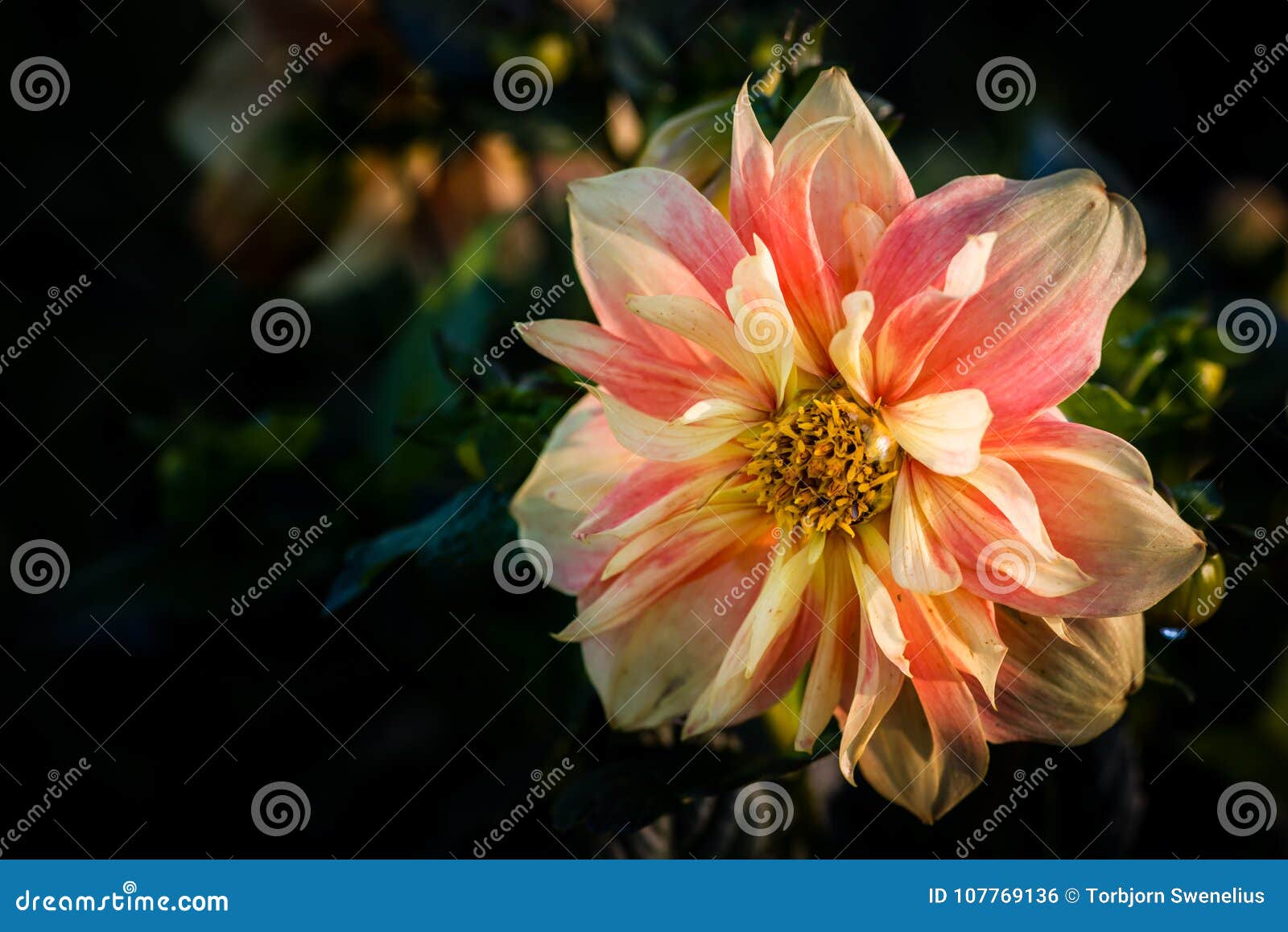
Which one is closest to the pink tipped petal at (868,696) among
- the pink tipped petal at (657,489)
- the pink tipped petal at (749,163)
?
the pink tipped petal at (657,489)

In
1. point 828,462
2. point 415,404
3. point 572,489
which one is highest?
point 828,462

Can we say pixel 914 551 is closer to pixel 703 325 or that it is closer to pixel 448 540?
pixel 703 325

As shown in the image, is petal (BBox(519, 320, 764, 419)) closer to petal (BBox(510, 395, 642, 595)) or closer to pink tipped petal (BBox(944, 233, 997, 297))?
petal (BBox(510, 395, 642, 595))

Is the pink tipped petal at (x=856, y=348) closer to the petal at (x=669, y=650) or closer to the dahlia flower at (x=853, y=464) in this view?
the dahlia flower at (x=853, y=464)

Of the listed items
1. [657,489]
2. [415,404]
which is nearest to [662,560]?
[657,489]

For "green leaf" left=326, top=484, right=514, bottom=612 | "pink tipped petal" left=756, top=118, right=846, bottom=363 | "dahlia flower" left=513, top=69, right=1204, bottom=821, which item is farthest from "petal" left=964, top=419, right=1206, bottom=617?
"green leaf" left=326, top=484, right=514, bottom=612

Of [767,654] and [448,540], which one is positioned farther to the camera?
[448,540]

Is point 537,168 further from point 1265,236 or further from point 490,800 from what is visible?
point 1265,236
